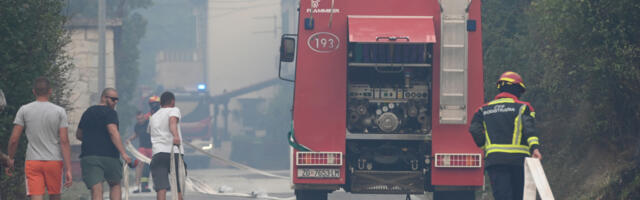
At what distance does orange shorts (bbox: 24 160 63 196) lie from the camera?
953cm

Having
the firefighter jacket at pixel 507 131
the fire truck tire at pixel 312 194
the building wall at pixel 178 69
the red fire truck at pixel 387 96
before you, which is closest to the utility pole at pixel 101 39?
the red fire truck at pixel 387 96

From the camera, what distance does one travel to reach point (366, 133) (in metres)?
11.6

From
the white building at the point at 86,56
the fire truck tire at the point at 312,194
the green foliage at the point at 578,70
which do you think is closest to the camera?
the green foliage at the point at 578,70

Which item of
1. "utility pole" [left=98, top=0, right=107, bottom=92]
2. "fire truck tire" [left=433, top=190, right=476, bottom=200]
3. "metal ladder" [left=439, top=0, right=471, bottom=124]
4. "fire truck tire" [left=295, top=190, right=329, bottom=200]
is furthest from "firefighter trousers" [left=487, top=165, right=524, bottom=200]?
"utility pole" [left=98, top=0, right=107, bottom=92]

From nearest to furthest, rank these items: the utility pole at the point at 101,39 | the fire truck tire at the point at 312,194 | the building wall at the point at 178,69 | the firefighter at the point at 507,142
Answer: the firefighter at the point at 507,142, the fire truck tire at the point at 312,194, the utility pole at the point at 101,39, the building wall at the point at 178,69

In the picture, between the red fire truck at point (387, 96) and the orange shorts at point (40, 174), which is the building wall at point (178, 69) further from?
the orange shorts at point (40, 174)

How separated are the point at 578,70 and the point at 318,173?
4057 millimetres

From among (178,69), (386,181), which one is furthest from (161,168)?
(178,69)

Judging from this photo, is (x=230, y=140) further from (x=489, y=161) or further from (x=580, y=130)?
(x=489, y=161)

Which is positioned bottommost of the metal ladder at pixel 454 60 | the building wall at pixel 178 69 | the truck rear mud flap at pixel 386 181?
the truck rear mud flap at pixel 386 181

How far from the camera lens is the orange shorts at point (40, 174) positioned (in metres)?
9.53

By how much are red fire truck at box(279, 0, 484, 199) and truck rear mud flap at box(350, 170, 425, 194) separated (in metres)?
0.01

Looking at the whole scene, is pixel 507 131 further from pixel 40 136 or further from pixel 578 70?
pixel 578 70

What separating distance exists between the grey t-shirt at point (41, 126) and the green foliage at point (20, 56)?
2051 millimetres
